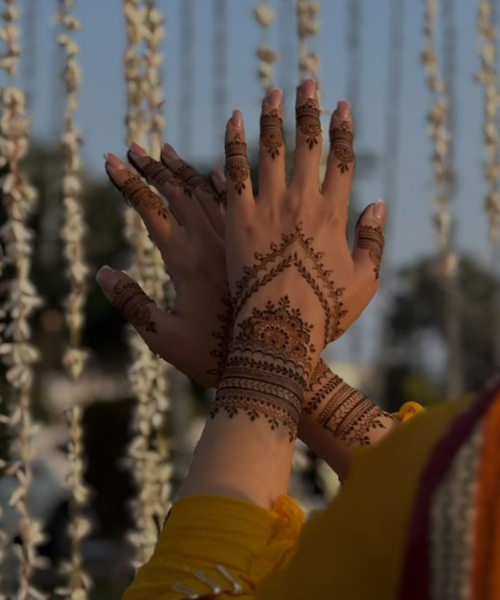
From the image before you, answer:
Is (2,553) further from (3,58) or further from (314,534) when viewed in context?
(314,534)

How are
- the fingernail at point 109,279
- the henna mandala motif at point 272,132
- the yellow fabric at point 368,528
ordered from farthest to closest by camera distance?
the fingernail at point 109,279 → the henna mandala motif at point 272,132 → the yellow fabric at point 368,528

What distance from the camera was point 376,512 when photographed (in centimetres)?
52

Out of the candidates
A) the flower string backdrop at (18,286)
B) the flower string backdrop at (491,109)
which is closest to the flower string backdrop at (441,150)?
the flower string backdrop at (491,109)

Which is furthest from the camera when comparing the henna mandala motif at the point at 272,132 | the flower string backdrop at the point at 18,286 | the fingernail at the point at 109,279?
the flower string backdrop at the point at 18,286

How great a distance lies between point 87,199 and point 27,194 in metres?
11.5

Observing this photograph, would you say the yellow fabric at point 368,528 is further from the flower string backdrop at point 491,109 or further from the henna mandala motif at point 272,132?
the flower string backdrop at point 491,109

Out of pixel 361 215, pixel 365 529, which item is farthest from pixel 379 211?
pixel 365 529

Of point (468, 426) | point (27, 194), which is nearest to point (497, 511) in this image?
point (468, 426)

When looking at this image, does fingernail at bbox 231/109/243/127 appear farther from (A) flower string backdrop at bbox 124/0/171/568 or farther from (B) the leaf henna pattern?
(A) flower string backdrop at bbox 124/0/171/568

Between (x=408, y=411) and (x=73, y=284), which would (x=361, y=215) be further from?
(x=73, y=284)

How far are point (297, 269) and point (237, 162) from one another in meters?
0.12

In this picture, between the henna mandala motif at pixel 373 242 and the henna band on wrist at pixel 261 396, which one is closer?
the henna band on wrist at pixel 261 396

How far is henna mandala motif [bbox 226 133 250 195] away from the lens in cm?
98

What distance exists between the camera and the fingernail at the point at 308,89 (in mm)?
1029
